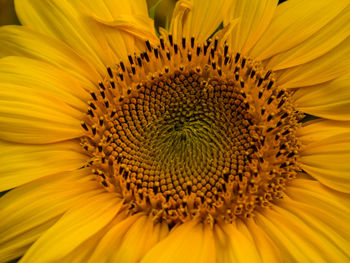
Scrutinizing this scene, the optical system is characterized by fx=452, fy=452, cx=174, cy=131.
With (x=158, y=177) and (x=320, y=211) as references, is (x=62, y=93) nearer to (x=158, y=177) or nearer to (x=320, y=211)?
(x=158, y=177)

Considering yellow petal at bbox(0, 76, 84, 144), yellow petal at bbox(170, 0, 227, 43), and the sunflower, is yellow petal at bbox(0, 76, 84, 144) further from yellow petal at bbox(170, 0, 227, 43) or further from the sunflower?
→ yellow petal at bbox(170, 0, 227, 43)

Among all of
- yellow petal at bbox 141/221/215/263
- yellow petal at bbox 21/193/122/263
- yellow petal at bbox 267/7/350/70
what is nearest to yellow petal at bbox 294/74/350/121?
yellow petal at bbox 267/7/350/70

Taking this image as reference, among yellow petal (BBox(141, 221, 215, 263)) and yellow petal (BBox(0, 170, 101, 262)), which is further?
yellow petal (BBox(0, 170, 101, 262))

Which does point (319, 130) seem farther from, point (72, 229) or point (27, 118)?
point (27, 118)

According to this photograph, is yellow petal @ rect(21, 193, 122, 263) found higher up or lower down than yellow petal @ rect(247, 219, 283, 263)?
higher up

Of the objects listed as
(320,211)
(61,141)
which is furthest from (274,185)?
(61,141)

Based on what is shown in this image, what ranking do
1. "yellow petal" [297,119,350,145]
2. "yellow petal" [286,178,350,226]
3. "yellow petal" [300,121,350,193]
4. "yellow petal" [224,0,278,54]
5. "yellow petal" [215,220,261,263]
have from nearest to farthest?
"yellow petal" [215,220,261,263], "yellow petal" [286,178,350,226], "yellow petal" [300,121,350,193], "yellow petal" [297,119,350,145], "yellow petal" [224,0,278,54]
